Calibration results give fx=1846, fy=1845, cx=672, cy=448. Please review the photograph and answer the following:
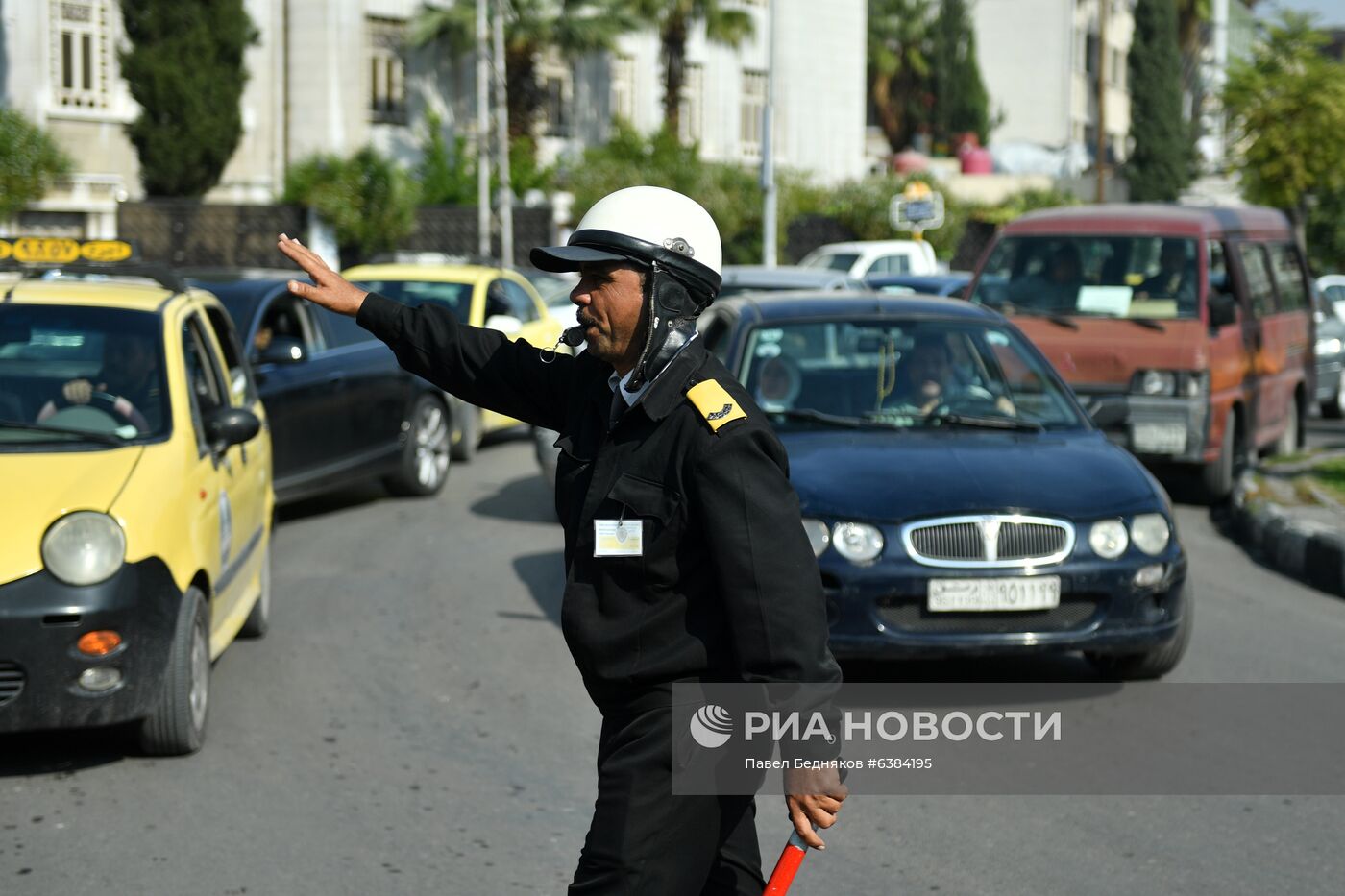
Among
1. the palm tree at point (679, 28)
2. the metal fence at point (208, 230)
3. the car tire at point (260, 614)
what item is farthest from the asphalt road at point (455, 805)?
the palm tree at point (679, 28)

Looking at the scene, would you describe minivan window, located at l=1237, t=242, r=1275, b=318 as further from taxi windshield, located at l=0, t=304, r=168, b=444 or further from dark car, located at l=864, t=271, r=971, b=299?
taxi windshield, located at l=0, t=304, r=168, b=444

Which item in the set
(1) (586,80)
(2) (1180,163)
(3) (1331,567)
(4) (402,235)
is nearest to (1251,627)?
(3) (1331,567)

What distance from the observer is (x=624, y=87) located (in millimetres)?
45344

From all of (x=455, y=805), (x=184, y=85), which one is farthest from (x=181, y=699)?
(x=184, y=85)

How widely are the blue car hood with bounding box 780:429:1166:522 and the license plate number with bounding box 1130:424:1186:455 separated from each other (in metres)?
4.83

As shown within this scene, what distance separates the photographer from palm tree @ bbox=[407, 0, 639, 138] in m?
38.9

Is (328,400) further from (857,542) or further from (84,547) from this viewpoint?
(84,547)

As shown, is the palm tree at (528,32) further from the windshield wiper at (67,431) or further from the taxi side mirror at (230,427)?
the windshield wiper at (67,431)

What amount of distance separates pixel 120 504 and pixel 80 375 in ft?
4.05

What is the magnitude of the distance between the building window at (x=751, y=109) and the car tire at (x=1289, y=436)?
34731 mm

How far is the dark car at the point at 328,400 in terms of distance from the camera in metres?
11.4

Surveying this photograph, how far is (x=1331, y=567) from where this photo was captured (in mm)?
10000

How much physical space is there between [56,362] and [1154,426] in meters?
7.73

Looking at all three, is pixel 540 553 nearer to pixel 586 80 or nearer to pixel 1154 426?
pixel 1154 426
